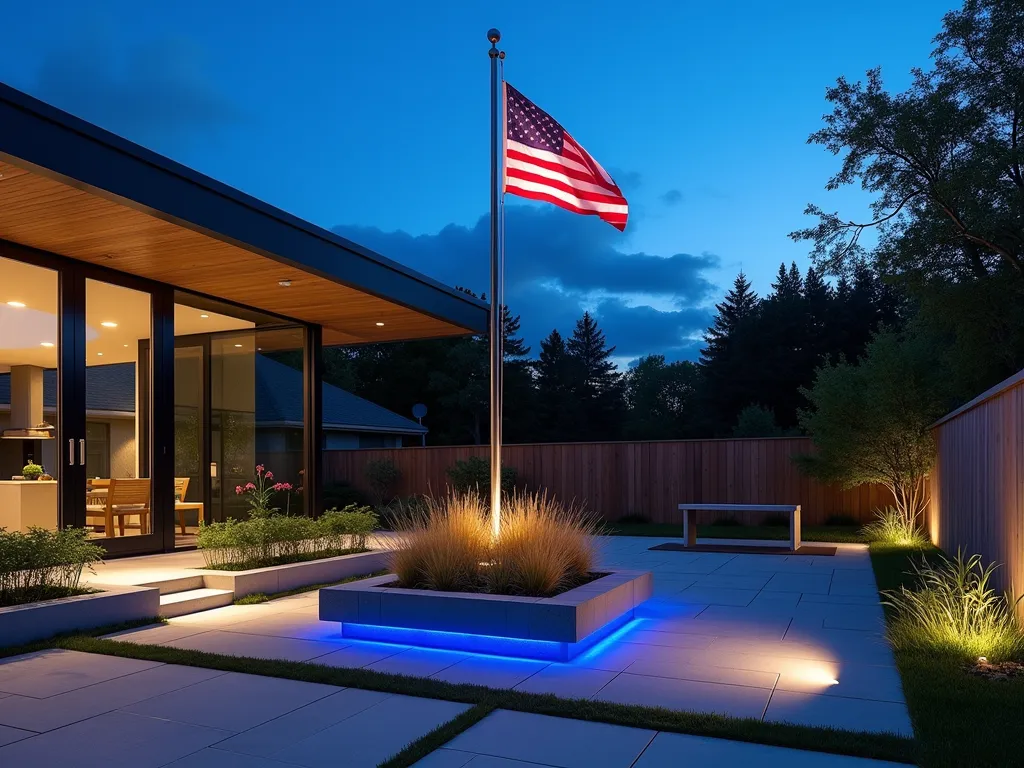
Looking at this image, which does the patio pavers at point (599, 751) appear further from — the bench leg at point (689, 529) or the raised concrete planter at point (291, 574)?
the bench leg at point (689, 529)

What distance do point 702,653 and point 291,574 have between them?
14.0ft

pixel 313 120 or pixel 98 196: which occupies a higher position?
pixel 313 120

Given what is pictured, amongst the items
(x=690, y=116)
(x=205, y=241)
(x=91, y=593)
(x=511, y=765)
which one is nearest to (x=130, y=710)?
(x=511, y=765)

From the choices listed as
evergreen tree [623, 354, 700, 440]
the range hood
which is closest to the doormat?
the range hood

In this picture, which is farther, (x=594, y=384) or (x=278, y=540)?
(x=594, y=384)

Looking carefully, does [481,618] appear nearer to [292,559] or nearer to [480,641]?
[480,641]

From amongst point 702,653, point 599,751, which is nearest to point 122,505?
point 702,653

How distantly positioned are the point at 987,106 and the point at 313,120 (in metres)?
51.2

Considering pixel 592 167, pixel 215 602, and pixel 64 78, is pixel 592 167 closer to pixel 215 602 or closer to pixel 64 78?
pixel 215 602

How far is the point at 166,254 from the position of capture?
8023 millimetres

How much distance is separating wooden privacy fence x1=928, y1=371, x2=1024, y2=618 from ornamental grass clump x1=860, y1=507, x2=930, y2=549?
2092mm

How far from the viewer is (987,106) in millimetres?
11008

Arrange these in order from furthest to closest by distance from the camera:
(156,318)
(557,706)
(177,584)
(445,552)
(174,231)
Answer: (156,318) → (174,231) → (177,584) → (445,552) → (557,706)

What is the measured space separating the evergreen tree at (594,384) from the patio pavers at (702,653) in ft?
109
